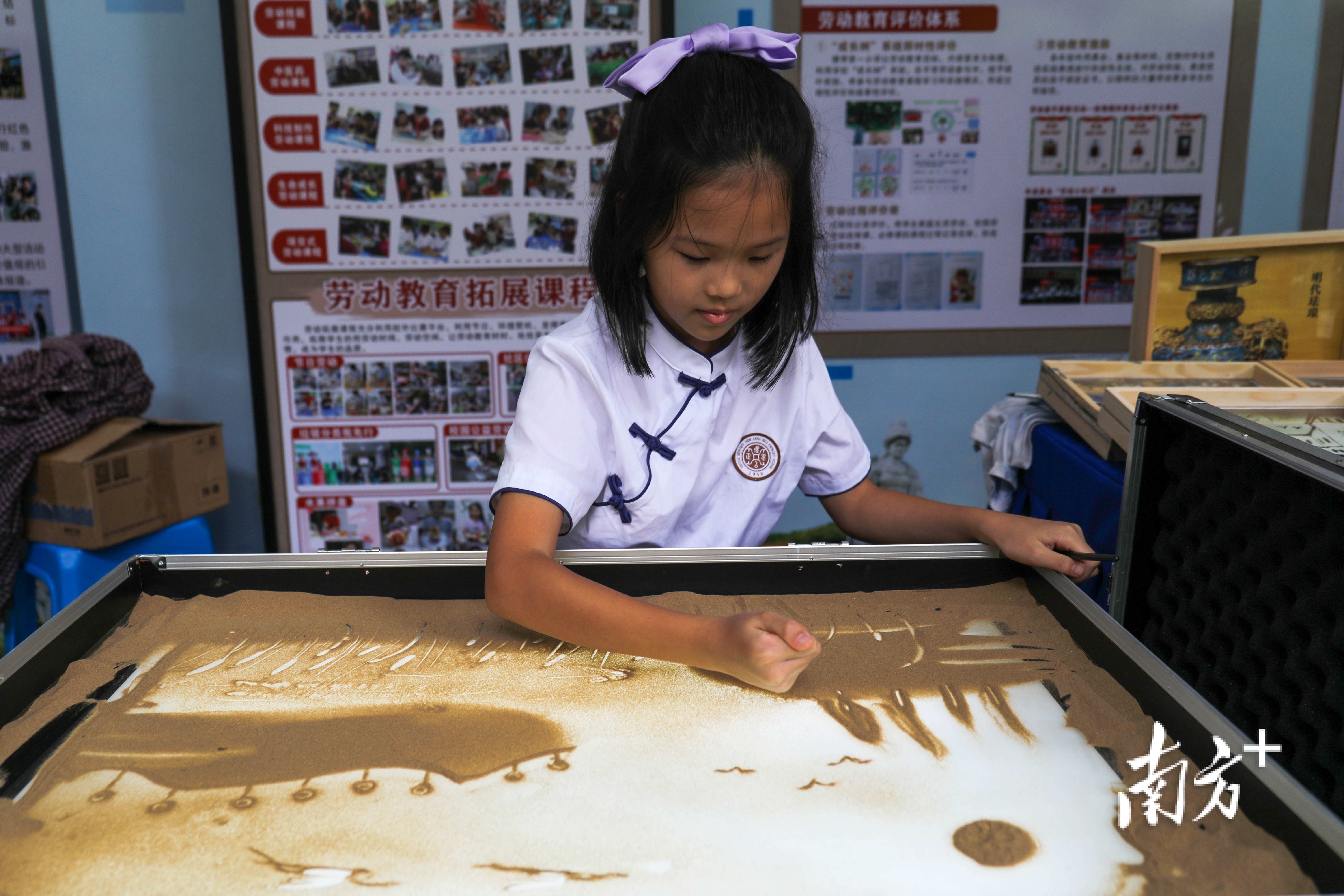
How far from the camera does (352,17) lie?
2.15 meters

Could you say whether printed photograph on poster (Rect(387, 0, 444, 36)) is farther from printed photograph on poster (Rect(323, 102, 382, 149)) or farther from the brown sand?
the brown sand

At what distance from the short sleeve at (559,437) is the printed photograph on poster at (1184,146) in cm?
202

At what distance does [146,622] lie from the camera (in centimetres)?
90

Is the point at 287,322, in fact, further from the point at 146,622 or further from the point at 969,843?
the point at 969,843

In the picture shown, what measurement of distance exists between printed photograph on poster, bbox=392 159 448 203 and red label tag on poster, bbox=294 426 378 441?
611 millimetres

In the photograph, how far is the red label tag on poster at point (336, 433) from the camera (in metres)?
2.37

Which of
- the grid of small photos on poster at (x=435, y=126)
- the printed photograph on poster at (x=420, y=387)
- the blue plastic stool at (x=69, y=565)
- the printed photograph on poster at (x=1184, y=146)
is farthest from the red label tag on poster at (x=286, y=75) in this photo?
the printed photograph on poster at (x=1184, y=146)

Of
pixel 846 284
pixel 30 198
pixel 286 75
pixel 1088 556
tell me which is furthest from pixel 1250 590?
pixel 30 198

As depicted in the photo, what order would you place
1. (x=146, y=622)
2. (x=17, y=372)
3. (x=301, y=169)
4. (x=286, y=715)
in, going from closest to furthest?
(x=286, y=715)
(x=146, y=622)
(x=17, y=372)
(x=301, y=169)

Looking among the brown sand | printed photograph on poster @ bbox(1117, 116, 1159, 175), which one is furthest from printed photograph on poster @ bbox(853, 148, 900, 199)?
the brown sand

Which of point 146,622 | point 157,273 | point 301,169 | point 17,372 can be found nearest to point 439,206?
point 301,169

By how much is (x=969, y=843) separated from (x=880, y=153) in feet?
6.75

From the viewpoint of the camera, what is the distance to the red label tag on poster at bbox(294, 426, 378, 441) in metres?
2.37

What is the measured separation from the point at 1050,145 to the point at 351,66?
1.79m
